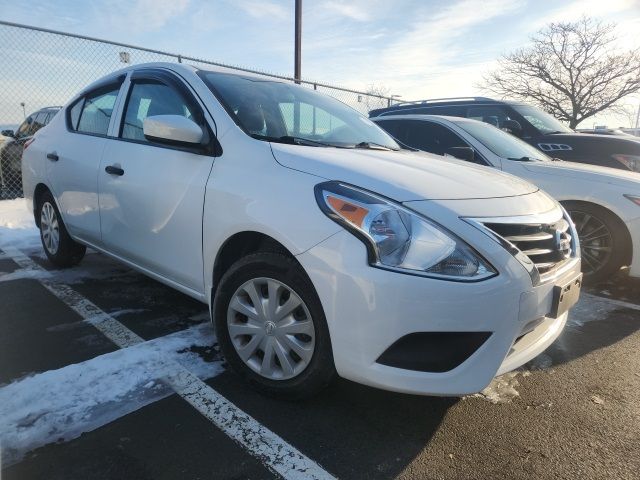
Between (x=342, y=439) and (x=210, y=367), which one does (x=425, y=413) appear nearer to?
(x=342, y=439)

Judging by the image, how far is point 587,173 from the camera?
4.32m

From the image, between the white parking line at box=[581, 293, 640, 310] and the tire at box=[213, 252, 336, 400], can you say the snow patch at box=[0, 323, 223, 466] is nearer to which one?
the tire at box=[213, 252, 336, 400]

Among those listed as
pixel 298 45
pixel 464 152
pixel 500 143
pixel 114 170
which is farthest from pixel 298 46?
pixel 114 170

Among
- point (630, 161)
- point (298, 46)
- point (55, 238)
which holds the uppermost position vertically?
point (298, 46)

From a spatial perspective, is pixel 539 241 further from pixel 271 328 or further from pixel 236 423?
pixel 236 423

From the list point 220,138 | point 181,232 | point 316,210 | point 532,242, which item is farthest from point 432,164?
point 181,232

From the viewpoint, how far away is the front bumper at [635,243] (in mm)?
4020

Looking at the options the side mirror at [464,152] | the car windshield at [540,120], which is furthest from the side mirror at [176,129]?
the car windshield at [540,120]

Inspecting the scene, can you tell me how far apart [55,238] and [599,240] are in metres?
4.92

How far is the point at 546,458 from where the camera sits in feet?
6.55

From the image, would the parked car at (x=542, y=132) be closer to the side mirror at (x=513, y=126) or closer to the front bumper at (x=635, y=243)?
the side mirror at (x=513, y=126)

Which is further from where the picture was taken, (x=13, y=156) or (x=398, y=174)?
(x=13, y=156)

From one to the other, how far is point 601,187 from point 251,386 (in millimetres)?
3566

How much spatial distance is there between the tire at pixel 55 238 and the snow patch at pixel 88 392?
1.93 metres
